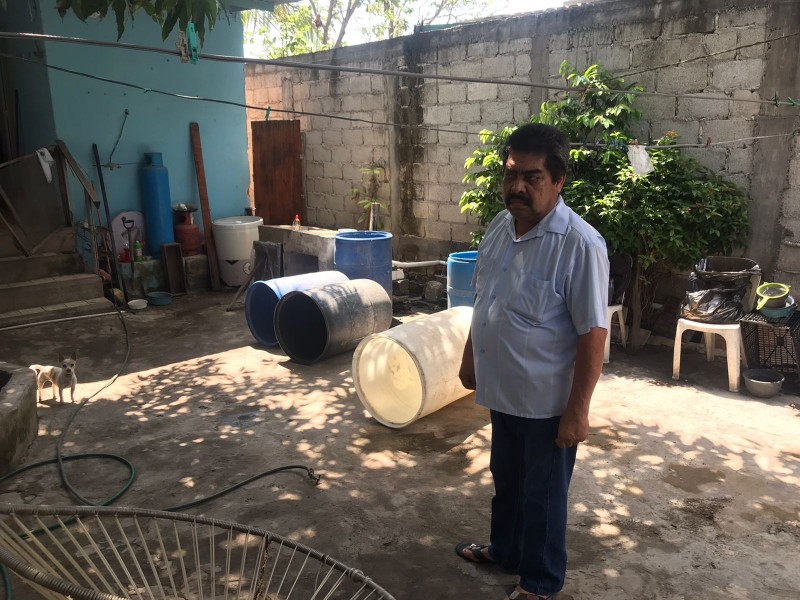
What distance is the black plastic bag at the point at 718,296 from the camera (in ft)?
16.7

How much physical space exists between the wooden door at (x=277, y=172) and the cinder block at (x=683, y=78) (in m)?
5.64

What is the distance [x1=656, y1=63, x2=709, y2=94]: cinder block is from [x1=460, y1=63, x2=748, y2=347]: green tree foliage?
0.30m

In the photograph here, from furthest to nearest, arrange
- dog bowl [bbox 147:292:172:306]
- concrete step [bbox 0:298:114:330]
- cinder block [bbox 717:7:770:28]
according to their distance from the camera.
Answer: dog bowl [bbox 147:292:172:306], concrete step [bbox 0:298:114:330], cinder block [bbox 717:7:770:28]

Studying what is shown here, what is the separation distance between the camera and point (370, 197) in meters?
9.08

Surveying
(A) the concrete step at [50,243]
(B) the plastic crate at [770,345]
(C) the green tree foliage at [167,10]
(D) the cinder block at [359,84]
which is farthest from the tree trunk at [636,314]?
(A) the concrete step at [50,243]

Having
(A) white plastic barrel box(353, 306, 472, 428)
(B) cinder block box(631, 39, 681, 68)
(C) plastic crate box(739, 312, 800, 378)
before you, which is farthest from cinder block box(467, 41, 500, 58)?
(C) plastic crate box(739, 312, 800, 378)

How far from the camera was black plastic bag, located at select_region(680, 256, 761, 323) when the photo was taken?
5.08m

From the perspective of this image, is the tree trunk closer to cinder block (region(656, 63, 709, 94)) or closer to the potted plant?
cinder block (region(656, 63, 709, 94))

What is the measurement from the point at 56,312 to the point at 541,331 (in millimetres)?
6661

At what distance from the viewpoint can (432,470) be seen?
3.96 meters

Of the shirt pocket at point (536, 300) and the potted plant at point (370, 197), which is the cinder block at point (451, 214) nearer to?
the potted plant at point (370, 197)

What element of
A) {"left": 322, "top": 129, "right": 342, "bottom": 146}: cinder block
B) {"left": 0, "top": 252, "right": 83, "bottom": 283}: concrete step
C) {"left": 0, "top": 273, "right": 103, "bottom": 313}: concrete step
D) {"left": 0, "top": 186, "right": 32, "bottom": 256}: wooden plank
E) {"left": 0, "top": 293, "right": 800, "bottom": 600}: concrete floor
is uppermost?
{"left": 322, "top": 129, "right": 342, "bottom": 146}: cinder block

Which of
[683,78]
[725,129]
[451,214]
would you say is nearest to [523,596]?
[725,129]

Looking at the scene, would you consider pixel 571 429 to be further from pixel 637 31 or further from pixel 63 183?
pixel 63 183
